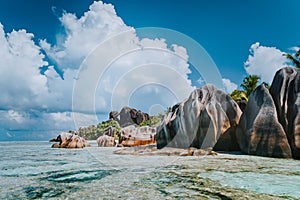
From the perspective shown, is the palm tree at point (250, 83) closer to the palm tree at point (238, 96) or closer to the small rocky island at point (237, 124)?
the palm tree at point (238, 96)

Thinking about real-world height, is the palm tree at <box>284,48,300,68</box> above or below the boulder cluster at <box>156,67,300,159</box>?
above

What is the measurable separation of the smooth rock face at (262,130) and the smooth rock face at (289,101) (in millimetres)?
352

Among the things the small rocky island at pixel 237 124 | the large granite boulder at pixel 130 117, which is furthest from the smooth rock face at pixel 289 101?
the large granite boulder at pixel 130 117

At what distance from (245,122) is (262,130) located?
1447 millimetres

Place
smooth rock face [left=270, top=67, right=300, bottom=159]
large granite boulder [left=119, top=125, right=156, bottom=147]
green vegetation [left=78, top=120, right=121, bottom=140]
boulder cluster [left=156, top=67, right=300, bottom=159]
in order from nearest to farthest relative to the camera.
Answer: smooth rock face [left=270, top=67, right=300, bottom=159] < boulder cluster [left=156, top=67, right=300, bottom=159] < large granite boulder [left=119, top=125, right=156, bottom=147] < green vegetation [left=78, top=120, right=121, bottom=140]

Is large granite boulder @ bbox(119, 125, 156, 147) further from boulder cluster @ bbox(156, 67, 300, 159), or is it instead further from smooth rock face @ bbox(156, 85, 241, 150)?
smooth rock face @ bbox(156, 85, 241, 150)

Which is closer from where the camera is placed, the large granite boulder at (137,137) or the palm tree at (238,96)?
the large granite boulder at (137,137)

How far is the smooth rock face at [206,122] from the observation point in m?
13.2

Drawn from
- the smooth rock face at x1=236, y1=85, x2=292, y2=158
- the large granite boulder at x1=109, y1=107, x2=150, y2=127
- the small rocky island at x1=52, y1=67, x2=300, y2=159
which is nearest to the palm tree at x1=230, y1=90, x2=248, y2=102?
the small rocky island at x1=52, y1=67, x2=300, y2=159

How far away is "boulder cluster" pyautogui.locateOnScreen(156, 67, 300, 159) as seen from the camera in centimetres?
995

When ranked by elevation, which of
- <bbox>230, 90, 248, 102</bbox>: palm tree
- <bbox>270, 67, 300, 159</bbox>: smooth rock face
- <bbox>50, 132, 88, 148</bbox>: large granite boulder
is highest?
<bbox>230, 90, 248, 102</bbox>: palm tree

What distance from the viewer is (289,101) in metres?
10.7

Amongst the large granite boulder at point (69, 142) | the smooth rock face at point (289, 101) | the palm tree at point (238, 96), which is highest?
the palm tree at point (238, 96)

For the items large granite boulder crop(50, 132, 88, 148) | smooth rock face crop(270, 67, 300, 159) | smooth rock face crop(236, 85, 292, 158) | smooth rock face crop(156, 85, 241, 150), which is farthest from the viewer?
large granite boulder crop(50, 132, 88, 148)
